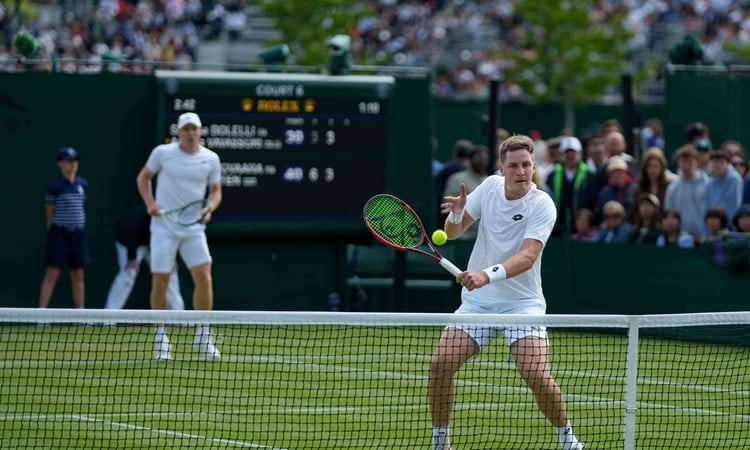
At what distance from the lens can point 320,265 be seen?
53.3 ft

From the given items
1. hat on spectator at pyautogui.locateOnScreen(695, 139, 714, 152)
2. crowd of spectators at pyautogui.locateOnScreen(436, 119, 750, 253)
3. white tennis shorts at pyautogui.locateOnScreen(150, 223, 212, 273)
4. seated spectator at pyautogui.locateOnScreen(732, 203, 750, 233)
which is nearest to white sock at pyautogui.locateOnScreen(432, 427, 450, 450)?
white tennis shorts at pyautogui.locateOnScreen(150, 223, 212, 273)

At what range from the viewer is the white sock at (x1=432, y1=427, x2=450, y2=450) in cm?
784

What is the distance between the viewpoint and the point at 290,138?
15.6m

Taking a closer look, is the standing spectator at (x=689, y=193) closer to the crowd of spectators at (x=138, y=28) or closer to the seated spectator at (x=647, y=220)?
the seated spectator at (x=647, y=220)

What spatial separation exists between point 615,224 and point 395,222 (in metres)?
6.88

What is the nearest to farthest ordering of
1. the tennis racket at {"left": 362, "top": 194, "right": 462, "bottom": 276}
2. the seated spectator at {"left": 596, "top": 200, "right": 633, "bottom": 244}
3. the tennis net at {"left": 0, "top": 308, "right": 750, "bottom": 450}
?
1. the tennis net at {"left": 0, "top": 308, "right": 750, "bottom": 450}
2. the tennis racket at {"left": 362, "top": 194, "right": 462, "bottom": 276}
3. the seated spectator at {"left": 596, "top": 200, "right": 633, "bottom": 244}

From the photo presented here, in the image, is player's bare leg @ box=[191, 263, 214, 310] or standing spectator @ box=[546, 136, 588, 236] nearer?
player's bare leg @ box=[191, 263, 214, 310]

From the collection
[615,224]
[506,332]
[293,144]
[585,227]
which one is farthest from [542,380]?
[293,144]

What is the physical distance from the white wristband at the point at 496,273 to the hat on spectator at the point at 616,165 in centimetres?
824

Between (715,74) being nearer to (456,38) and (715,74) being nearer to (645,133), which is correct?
(645,133)

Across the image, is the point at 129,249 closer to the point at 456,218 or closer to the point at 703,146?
the point at 703,146

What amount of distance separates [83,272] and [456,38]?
22216 mm

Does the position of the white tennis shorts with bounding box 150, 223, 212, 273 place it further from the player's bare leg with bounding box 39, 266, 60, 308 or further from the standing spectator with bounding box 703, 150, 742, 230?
the standing spectator with bounding box 703, 150, 742, 230

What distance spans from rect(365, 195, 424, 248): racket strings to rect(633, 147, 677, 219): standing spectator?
22.7 feet
